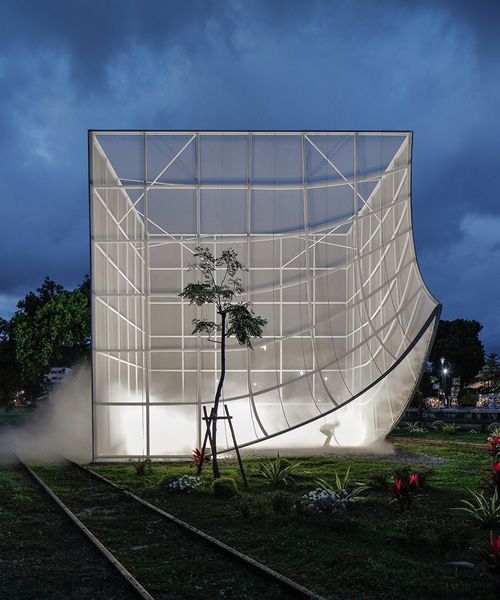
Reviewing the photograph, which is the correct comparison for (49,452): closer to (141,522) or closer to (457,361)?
(141,522)

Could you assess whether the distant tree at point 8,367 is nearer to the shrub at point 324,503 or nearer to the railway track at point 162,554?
the railway track at point 162,554

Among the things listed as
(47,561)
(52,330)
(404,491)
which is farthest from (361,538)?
(52,330)

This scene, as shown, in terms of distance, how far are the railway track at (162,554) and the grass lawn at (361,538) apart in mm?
375

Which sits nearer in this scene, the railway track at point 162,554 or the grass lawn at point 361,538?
the railway track at point 162,554

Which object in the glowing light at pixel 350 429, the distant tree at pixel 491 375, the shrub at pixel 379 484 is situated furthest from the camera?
the distant tree at pixel 491 375

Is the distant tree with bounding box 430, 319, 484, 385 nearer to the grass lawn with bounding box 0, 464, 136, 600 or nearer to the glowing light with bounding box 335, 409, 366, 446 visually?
the glowing light with bounding box 335, 409, 366, 446

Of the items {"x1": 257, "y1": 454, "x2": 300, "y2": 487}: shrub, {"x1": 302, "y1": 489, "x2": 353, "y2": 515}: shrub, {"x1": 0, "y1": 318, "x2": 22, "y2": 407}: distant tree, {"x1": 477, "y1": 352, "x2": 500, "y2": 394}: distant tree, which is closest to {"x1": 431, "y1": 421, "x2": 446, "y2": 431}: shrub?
{"x1": 257, "y1": 454, "x2": 300, "y2": 487}: shrub

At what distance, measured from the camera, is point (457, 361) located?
8569 centimetres

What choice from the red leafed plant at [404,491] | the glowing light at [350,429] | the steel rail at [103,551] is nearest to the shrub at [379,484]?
the red leafed plant at [404,491]

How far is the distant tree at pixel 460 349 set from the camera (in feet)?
278

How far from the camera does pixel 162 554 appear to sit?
30.2ft

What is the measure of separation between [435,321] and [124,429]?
32.5ft

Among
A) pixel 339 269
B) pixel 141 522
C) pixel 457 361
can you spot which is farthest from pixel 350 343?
pixel 457 361

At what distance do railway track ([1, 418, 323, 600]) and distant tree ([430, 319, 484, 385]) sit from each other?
2960 inches
